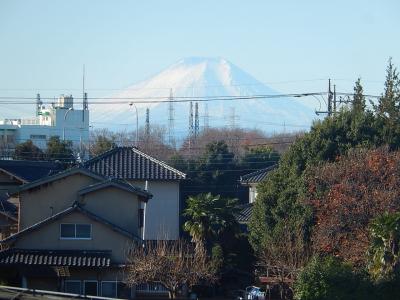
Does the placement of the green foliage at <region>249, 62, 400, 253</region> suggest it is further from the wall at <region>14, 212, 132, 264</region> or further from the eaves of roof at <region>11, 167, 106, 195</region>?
the eaves of roof at <region>11, 167, 106, 195</region>

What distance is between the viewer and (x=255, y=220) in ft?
117

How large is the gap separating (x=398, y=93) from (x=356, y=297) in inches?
603

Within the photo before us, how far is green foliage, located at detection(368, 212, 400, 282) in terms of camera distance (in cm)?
2619

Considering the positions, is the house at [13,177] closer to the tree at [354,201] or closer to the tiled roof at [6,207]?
the tiled roof at [6,207]

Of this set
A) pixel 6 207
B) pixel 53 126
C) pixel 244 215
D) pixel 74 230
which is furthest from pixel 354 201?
pixel 53 126

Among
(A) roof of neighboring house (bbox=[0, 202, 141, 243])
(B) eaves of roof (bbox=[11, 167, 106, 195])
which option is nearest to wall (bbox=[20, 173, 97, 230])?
(B) eaves of roof (bbox=[11, 167, 106, 195])

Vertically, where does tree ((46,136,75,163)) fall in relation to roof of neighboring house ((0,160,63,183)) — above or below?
above

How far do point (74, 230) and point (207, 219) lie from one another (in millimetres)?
6243

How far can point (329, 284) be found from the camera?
26.1m

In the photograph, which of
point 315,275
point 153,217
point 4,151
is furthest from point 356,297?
point 4,151

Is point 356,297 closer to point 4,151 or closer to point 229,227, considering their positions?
point 229,227

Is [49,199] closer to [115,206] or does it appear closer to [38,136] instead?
[115,206]

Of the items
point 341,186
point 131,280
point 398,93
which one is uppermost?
point 398,93

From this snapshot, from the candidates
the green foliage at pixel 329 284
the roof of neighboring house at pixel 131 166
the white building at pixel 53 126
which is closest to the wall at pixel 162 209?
the roof of neighboring house at pixel 131 166
